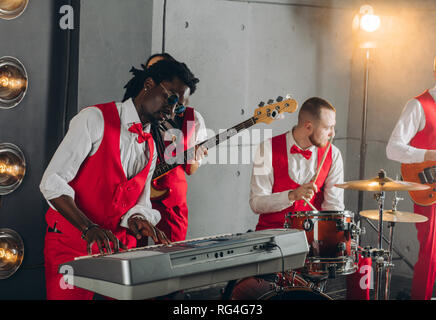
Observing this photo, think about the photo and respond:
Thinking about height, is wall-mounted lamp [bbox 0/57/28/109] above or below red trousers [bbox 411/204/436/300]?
above

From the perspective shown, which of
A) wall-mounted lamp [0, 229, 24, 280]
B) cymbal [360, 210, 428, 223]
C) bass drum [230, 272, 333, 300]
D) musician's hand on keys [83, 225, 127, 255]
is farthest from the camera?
cymbal [360, 210, 428, 223]

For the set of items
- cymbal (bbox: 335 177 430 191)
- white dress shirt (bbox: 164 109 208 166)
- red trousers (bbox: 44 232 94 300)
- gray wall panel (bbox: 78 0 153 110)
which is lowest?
red trousers (bbox: 44 232 94 300)

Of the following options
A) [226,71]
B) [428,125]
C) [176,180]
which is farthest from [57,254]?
[428,125]

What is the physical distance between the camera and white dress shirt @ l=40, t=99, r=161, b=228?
2.06 m

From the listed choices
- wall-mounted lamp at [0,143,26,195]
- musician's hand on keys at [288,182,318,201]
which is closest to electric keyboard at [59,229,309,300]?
musician's hand on keys at [288,182,318,201]

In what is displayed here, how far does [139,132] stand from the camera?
2.35 metres

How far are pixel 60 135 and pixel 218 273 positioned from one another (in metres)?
1.74

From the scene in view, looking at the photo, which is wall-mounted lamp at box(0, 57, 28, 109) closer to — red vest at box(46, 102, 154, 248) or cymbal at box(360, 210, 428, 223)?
red vest at box(46, 102, 154, 248)

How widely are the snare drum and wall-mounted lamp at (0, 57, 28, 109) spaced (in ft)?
5.42

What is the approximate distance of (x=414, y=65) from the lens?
5074 millimetres

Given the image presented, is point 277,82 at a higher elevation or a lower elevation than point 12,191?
higher

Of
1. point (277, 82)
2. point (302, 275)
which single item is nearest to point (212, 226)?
point (277, 82)

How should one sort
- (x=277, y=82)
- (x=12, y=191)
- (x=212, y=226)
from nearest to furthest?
(x=12, y=191)
(x=212, y=226)
(x=277, y=82)
